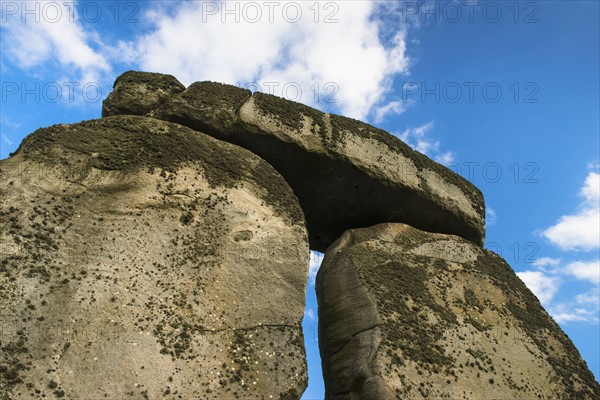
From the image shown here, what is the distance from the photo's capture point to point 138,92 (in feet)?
17.2

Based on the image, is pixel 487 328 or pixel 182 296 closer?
pixel 182 296

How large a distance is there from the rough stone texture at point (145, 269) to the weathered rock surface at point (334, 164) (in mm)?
366

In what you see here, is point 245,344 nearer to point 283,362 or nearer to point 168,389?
point 283,362

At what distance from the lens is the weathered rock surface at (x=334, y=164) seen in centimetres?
526

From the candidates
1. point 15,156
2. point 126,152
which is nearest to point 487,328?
point 126,152

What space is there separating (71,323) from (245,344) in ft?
3.51

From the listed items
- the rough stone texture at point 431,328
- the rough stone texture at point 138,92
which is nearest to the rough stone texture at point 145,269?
the rough stone texture at point 138,92

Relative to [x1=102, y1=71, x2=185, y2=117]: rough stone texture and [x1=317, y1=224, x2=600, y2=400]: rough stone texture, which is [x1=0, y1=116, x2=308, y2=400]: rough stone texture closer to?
[x1=102, y1=71, x2=185, y2=117]: rough stone texture

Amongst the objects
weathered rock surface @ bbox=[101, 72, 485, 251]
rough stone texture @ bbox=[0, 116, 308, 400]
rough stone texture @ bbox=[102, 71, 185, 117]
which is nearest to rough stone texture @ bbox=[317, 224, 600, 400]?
weathered rock surface @ bbox=[101, 72, 485, 251]

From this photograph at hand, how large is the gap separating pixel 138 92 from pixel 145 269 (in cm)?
187

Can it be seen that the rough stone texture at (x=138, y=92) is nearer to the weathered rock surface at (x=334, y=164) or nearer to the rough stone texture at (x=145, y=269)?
the weathered rock surface at (x=334, y=164)

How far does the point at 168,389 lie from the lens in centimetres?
355

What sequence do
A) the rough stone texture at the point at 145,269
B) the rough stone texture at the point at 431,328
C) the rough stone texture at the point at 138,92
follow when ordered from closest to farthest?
the rough stone texture at the point at 145,269
the rough stone texture at the point at 431,328
the rough stone texture at the point at 138,92

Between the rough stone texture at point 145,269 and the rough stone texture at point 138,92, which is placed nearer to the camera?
the rough stone texture at point 145,269
